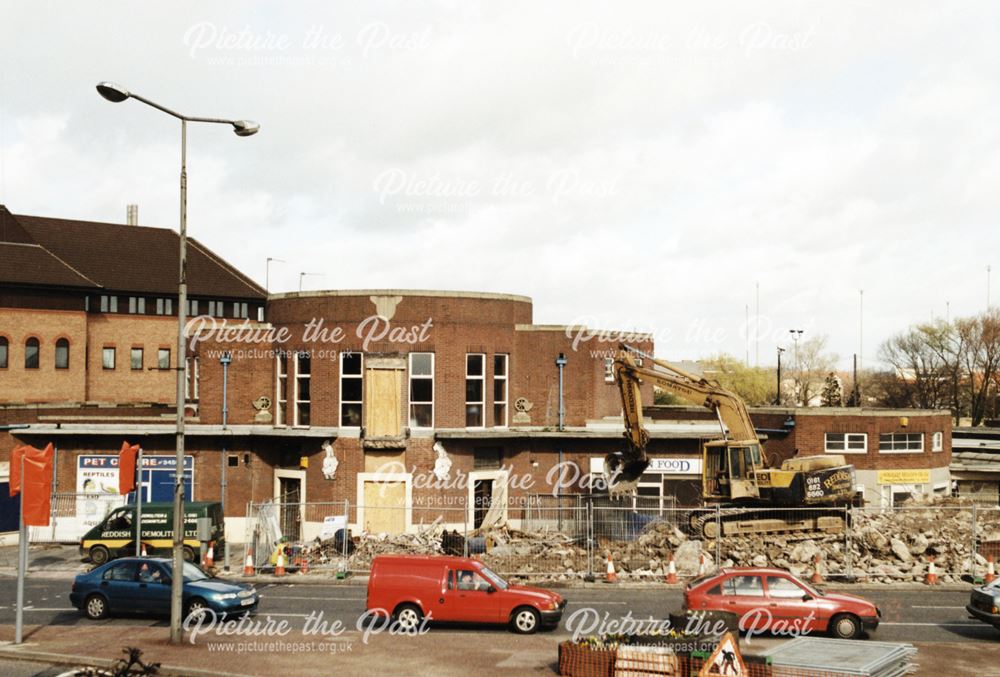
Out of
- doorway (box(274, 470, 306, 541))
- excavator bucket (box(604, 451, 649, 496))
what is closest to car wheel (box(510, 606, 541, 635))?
excavator bucket (box(604, 451, 649, 496))

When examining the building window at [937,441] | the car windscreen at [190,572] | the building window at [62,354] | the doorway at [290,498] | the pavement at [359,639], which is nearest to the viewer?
the pavement at [359,639]

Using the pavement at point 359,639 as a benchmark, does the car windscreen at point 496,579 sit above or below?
above

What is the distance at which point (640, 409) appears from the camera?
33281mm

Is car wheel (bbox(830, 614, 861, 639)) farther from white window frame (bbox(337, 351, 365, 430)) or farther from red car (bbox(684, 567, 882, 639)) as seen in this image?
white window frame (bbox(337, 351, 365, 430))

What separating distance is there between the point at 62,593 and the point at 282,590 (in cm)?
605

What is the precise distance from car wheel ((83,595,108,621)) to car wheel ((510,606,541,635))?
384 inches

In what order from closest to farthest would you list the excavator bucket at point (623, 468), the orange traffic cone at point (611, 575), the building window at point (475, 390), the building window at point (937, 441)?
1. the orange traffic cone at point (611, 575)
2. the excavator bucket at point (623, 468)
3. the building window at point (475, 390)
4. the building window at point (937, 441)

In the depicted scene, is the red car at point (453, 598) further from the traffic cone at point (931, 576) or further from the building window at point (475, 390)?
the building window at point (475, 390)

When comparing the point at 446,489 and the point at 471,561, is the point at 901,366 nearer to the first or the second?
the point at 446,489

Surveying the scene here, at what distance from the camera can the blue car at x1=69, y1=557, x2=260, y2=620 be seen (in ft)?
71.6

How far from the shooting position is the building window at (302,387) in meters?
37.2

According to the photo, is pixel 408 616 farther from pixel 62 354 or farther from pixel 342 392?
pixel 62 354

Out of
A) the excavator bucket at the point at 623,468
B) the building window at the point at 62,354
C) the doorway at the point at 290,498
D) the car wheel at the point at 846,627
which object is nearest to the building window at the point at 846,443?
the excavator bucket at the point at 623,468

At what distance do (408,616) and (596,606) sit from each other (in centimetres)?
555
